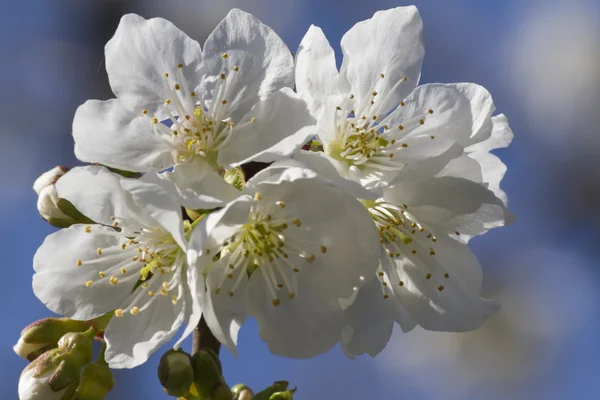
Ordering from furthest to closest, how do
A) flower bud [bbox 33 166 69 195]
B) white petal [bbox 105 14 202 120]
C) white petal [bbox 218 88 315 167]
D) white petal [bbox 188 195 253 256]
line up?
1. flower bud [bbox 33 166 69 195]
2. white petal [bbox 105 14 202 120]
3. white petal [bbox 218 88 315 167]
4. white petal [bbox 188 195 253 256]

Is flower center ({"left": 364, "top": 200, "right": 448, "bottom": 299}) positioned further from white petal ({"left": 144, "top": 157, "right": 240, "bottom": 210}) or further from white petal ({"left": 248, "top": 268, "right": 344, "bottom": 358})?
white petal ({"left": 144, "top": 157, "right": 240, "bottom": 210})

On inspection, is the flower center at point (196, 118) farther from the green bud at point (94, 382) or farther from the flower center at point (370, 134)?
the green bud at point (94, 382)

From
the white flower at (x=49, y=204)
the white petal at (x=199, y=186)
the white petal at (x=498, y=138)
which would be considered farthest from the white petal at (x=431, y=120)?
the white flower at (x=49, y=204)

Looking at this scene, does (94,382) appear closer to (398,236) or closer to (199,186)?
(199,186)

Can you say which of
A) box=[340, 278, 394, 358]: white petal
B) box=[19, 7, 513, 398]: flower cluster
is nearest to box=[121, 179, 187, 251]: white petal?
box=[19, 7, 513, 398]: flower cluster

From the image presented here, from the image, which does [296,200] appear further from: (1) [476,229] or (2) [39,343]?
(2) [39,343]

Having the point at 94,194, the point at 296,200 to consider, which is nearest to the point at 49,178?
the point at 94,194
